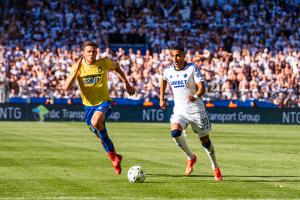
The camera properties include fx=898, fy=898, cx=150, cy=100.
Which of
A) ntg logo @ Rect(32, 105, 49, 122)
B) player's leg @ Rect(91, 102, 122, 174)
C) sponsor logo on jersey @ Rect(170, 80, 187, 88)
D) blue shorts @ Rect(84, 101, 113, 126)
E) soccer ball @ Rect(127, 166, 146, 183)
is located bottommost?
ntg logo @ Rect(32, 105, 49, 122)

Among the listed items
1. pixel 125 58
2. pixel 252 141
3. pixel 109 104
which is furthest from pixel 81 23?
pixel 109 104

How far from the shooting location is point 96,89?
17.3m

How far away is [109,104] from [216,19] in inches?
1430

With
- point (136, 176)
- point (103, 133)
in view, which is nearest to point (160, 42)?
point (103, 133)

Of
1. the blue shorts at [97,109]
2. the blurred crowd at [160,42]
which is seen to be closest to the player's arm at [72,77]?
the blue shorts at [97,109]

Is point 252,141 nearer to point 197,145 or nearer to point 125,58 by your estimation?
point 197,145

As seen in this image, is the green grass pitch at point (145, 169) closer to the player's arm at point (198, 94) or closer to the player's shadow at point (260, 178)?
the player's shadow at point (260, 178)

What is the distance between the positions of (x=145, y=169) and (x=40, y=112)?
28.2 metres

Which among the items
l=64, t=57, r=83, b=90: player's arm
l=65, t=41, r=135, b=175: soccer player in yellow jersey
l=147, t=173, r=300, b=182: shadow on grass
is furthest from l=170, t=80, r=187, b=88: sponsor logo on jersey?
l=64, t=57, r=83, b=90: player's arm

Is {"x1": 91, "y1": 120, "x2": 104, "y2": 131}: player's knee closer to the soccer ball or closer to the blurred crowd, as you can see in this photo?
the soccer ball

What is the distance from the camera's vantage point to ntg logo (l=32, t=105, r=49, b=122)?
45.9 meters

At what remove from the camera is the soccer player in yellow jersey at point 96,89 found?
17031 millimetres

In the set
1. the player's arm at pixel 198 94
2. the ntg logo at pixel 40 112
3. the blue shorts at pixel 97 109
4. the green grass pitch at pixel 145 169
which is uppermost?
the player's arm at pixel 198 94

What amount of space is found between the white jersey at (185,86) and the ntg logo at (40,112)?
2956cm
